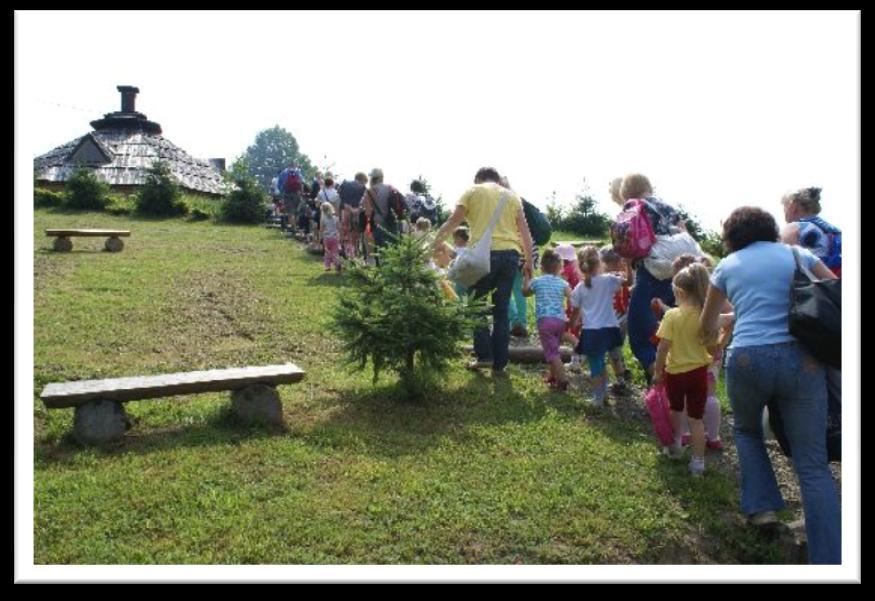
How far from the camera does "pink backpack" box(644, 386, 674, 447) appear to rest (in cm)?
565

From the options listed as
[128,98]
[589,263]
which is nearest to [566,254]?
[589,263]

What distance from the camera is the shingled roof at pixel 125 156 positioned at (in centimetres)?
3422

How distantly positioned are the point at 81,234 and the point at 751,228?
14.9 m

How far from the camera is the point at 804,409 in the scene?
4016 millimetres

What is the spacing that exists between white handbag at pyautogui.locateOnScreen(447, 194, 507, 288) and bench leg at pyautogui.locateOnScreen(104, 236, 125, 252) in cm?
1154

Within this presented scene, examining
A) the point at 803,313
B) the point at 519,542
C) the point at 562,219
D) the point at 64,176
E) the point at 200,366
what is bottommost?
the point at 519,542

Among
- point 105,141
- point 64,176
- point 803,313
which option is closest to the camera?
point 803,313

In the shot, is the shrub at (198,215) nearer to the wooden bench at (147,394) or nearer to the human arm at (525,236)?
the human arm at (525,236)

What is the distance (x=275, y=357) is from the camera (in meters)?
8.34

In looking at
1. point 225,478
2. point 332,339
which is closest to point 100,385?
point 225,478

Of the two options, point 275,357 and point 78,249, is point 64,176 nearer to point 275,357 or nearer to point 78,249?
point 78,249

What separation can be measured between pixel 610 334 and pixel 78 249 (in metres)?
13.4

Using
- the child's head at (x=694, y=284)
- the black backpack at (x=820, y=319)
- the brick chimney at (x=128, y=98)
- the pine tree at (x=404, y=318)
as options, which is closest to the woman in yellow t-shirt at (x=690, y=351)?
the child's head at (x=694, y=284)

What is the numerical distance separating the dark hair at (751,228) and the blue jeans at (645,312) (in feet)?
7.31
